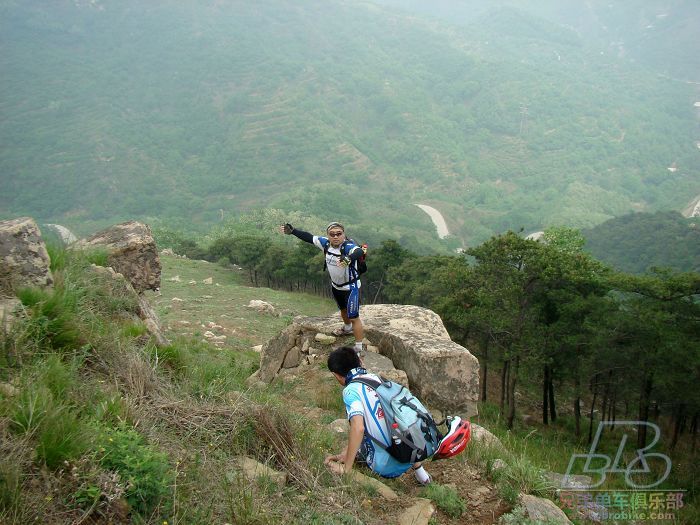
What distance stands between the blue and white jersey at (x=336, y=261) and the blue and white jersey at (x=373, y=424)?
10.6 feet

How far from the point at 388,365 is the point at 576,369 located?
1625cm

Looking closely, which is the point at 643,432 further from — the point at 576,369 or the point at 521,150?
the point at 521,150

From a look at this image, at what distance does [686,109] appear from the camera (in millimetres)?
197375

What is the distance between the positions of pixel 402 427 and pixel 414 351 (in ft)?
12.0

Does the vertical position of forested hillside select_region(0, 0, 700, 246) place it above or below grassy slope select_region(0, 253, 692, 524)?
below

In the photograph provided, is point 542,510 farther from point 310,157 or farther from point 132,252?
point 310,157

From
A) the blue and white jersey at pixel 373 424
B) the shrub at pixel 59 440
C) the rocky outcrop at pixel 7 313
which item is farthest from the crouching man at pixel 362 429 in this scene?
the rocky outcrop at pixel 7 313

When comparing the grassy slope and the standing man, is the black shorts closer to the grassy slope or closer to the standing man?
the standing man

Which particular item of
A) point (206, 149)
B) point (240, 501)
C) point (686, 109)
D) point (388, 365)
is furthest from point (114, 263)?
point (686, 109)

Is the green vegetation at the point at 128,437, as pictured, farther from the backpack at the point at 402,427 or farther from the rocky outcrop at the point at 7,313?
the backpack at the point at 402,427

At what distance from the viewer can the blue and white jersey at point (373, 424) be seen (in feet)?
14.1

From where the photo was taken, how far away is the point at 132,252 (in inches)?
319

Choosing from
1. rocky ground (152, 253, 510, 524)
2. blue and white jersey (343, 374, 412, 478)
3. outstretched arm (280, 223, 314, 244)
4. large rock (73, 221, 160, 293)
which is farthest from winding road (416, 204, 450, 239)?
blue and white jersey (343, 374, 412, 478)

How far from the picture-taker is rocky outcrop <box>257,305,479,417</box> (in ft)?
25.2
